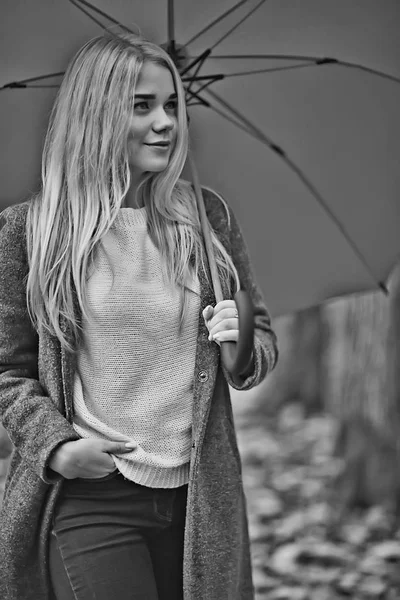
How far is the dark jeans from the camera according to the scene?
6.97 ft

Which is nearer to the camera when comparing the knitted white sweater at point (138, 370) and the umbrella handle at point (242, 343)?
the umbrella handle at point (242, 343)

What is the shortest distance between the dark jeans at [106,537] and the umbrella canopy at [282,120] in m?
0.76

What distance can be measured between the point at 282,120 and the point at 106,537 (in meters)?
1.15

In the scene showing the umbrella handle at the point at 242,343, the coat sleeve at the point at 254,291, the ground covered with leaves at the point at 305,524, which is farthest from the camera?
the ground covered with leaves at the point at 305,524

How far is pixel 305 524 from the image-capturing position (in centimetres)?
522

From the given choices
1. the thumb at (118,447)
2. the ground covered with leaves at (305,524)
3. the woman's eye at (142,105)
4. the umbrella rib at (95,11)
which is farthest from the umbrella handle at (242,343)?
the ground covered with leaves at (305,524)

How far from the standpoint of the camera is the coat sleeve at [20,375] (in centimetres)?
212

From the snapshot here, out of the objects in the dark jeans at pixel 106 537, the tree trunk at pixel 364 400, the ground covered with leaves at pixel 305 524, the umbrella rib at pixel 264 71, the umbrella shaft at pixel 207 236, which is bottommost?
the ground covered with leaves at pixel 305 524

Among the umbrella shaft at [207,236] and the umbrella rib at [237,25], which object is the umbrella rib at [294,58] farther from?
the umbrella shaft at [207,236]

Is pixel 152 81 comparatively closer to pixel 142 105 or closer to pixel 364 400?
pixel 142 105

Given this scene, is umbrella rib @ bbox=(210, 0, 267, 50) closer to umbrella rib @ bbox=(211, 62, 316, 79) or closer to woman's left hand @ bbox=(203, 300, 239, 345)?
umbrella rib @ bbox=(211, 62, 316, 79)

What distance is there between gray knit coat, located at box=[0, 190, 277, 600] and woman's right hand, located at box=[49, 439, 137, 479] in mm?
36

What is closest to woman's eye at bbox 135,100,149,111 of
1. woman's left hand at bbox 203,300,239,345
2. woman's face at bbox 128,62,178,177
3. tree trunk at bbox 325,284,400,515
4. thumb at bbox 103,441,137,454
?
woman's face at bbox 128,62,178,177

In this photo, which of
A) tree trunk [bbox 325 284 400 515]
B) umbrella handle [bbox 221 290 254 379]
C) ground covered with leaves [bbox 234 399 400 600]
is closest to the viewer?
umbrella handle [bbox 221 290 254 379]
